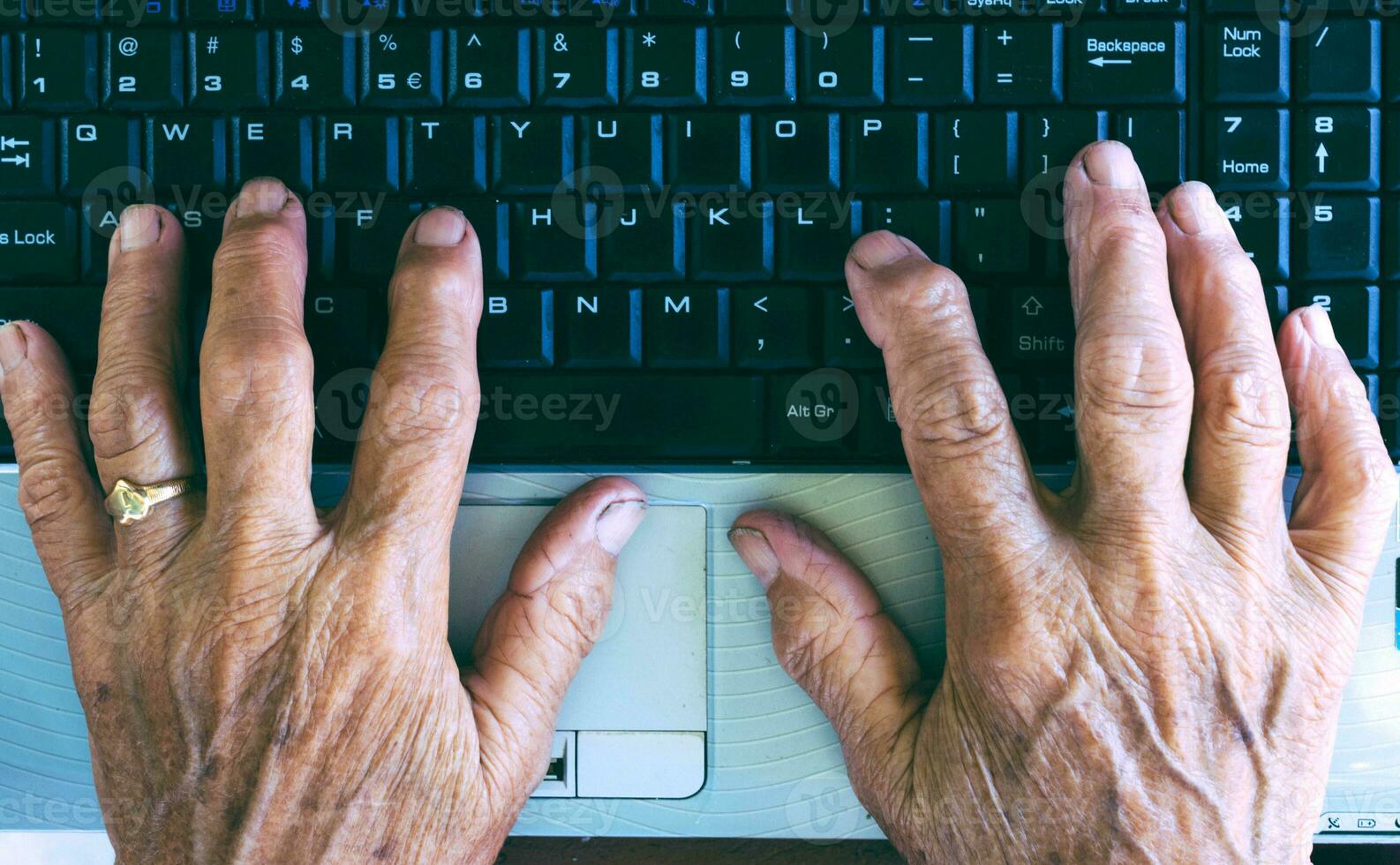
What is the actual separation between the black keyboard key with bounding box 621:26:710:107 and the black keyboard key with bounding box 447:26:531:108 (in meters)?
0.08

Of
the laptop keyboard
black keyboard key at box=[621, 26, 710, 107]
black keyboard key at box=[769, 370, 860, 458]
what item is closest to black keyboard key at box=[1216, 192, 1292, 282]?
the laptop keyboard

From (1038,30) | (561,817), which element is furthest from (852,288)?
(561,817)

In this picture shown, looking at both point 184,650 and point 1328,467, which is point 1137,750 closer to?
point 1328,467

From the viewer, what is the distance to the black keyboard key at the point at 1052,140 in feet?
2.51

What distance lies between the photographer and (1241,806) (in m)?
0.71

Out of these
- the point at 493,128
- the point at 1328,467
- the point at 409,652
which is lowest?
the point at 409,652

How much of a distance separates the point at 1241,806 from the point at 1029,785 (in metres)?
0.16

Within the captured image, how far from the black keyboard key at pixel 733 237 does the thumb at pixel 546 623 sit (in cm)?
20

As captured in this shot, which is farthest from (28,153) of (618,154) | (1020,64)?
(1020,64)

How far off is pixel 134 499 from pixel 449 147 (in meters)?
0.38

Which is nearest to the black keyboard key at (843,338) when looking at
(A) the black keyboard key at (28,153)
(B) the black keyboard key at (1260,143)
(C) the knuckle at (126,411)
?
(B) the black keyboard key at (1260,143)

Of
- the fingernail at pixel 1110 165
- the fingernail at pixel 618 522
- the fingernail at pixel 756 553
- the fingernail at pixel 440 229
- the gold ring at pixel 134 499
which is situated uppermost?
the fingernail at pixel 1110 165

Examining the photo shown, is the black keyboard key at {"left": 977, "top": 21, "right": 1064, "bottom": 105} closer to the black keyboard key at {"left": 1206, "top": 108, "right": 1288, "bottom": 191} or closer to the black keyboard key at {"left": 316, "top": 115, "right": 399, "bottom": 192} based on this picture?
the black keyboard key at {"left": 1206, "top": 108, "right": 1288, "bottom": 191}

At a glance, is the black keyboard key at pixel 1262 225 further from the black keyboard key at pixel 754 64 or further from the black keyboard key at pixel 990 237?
the black keyboard key at pixel 754 64
